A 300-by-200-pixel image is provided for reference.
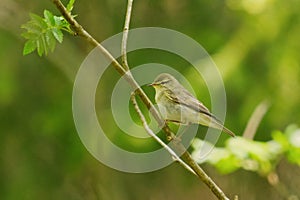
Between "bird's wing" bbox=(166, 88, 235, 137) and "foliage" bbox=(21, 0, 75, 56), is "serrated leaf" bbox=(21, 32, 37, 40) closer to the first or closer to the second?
"foliage" bbox=(21, 0, 75, 56)

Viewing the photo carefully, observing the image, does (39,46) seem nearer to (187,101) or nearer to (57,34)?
(57,34)

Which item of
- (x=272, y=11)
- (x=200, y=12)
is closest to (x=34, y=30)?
(x=272, y=11)

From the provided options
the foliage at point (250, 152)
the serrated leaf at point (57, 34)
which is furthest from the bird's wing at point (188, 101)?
the serrated leaf at point (57, 34)

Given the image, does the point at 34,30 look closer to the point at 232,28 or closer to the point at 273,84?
the point at 273,84

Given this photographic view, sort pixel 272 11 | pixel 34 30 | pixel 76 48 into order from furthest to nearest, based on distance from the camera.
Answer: pixel 76 48, pixel 272 11, pixel 34 30

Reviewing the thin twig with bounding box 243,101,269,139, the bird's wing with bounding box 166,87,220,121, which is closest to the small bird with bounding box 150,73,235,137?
the bird's wing with bounding box 166,87,220,121

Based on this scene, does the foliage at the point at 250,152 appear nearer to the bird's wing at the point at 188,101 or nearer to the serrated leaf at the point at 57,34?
the bird's wing at the point at 188,101

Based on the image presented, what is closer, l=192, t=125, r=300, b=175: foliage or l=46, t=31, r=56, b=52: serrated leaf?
l=46, t=31, r=56, b=52: serrated leaf
